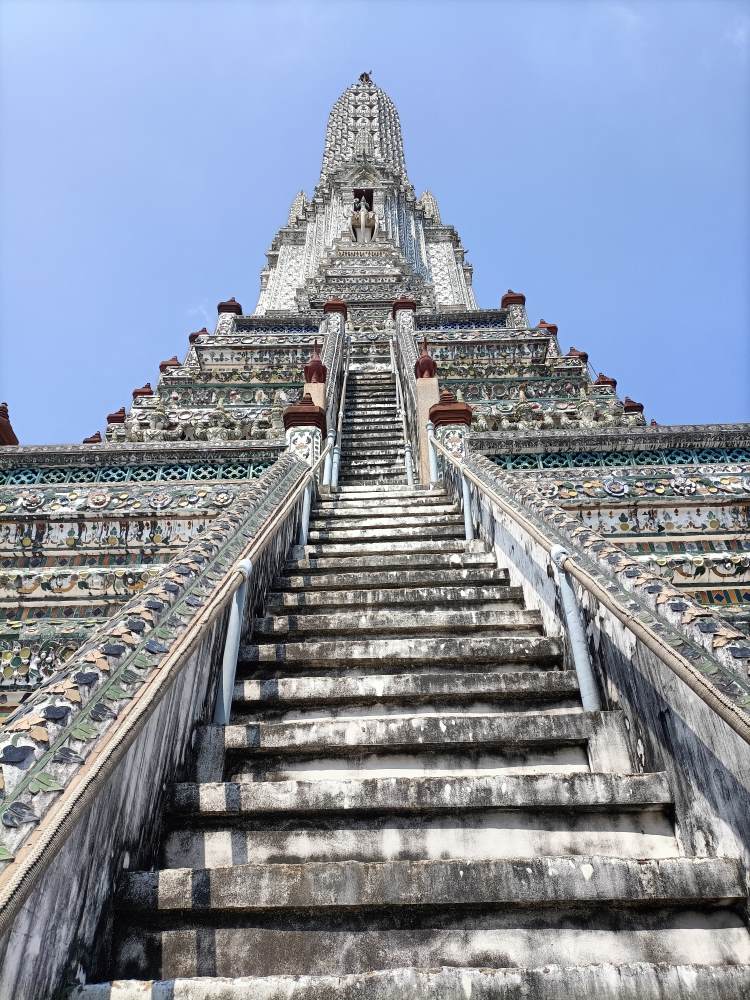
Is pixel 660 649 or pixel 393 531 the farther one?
pixel 393 531

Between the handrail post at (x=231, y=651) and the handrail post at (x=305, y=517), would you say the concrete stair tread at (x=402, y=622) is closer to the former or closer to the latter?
the handrail post at (x=231, y=651)

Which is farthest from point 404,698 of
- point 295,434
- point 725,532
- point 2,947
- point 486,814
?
point 295,434

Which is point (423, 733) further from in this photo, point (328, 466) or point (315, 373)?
point (315, 373)

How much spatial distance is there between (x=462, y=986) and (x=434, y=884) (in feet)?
1.06

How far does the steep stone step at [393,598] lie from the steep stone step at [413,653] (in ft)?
2.04

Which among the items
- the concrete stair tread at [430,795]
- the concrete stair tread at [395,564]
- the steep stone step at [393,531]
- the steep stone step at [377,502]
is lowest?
the concrete stair tread at [430,795]

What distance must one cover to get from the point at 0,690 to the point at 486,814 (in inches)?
115

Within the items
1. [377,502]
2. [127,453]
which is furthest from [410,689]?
[127,453]

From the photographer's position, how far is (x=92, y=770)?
1.70 m

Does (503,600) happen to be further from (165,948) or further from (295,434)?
(295,434)

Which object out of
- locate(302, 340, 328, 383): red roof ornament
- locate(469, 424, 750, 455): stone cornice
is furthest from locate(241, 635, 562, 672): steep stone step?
locate(302, 340, 328, 383): red roof ornament

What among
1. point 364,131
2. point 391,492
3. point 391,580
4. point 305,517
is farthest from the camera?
point 364,131

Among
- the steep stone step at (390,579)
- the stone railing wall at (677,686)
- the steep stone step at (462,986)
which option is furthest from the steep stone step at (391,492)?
the steep stone step at (462,986)

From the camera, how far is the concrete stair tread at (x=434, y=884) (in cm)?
204
